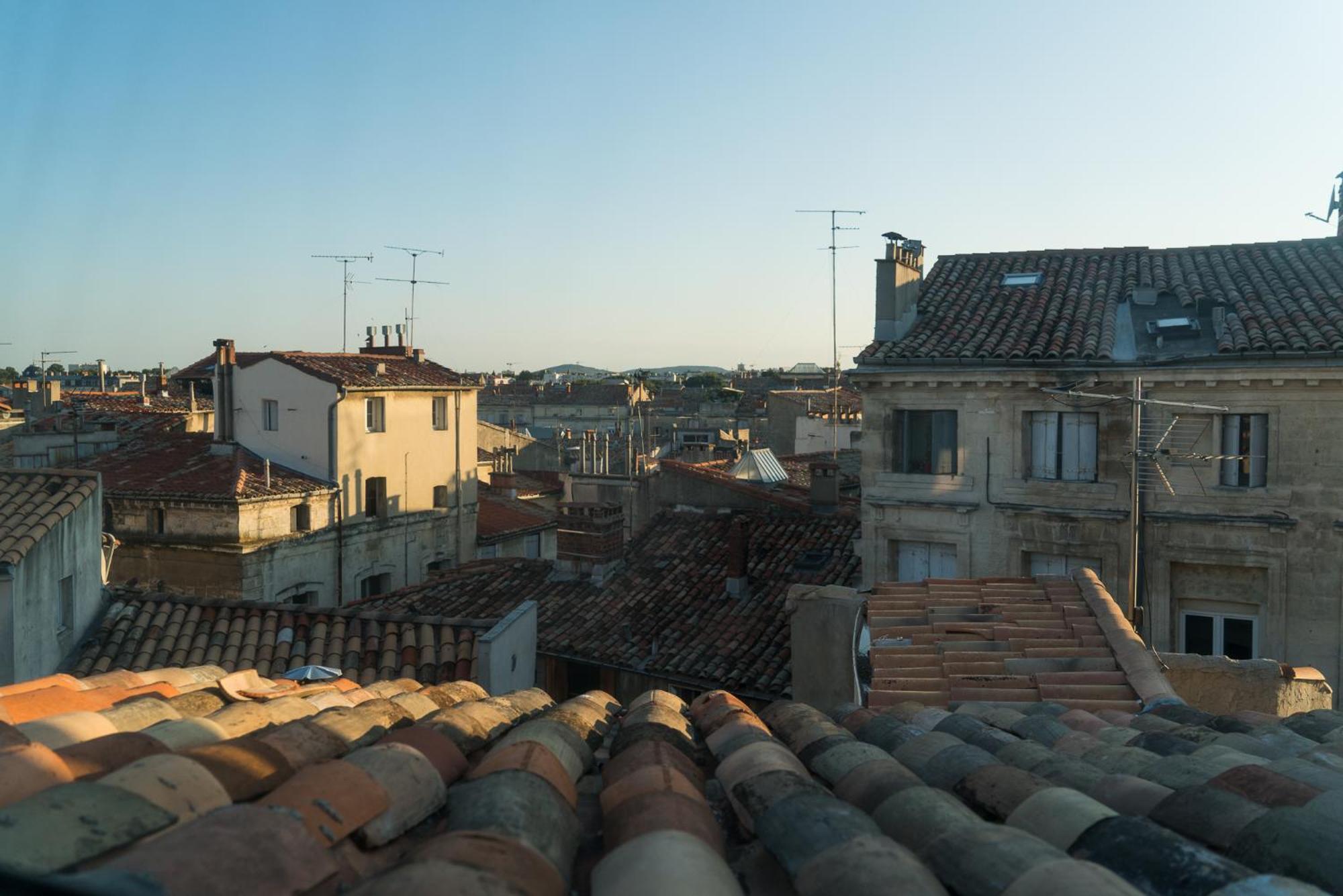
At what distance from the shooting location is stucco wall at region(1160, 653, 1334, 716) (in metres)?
9.10

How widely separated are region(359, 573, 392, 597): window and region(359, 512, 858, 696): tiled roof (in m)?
6.77

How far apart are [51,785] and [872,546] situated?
16.4m

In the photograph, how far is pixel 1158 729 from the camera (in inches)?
231

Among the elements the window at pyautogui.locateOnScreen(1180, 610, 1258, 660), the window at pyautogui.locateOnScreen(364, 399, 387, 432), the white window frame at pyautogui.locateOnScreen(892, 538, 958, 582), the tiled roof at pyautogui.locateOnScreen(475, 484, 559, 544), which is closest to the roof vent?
the window at pyautogui.locateOnScreen(1180, 610, 1258, 660)

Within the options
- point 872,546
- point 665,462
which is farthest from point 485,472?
point 872,546

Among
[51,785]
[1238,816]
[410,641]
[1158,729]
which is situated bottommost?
[410,641]

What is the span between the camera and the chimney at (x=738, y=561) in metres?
18.1

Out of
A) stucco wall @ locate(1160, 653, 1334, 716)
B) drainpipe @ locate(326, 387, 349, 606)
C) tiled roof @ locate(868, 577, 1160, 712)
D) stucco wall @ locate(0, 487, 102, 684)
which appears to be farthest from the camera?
drainpipe @ locate(326, 387, 349, 606)

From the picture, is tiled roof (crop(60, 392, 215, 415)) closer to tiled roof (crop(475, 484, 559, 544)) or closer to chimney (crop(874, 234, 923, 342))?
tiled roof (crop(475, 484, 559, 544))

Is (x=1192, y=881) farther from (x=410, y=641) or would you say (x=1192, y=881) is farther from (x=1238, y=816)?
(x=410, y=641)

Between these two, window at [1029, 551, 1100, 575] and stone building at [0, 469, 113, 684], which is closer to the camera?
stone building at [0, 469, 113, 684]

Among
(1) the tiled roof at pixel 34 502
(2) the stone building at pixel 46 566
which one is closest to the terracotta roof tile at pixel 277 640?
(2) the stone building at pixel 46 566

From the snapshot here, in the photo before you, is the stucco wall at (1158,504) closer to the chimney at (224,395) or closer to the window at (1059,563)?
the window at (1059,563)

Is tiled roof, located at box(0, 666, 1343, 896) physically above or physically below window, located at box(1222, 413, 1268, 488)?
below
